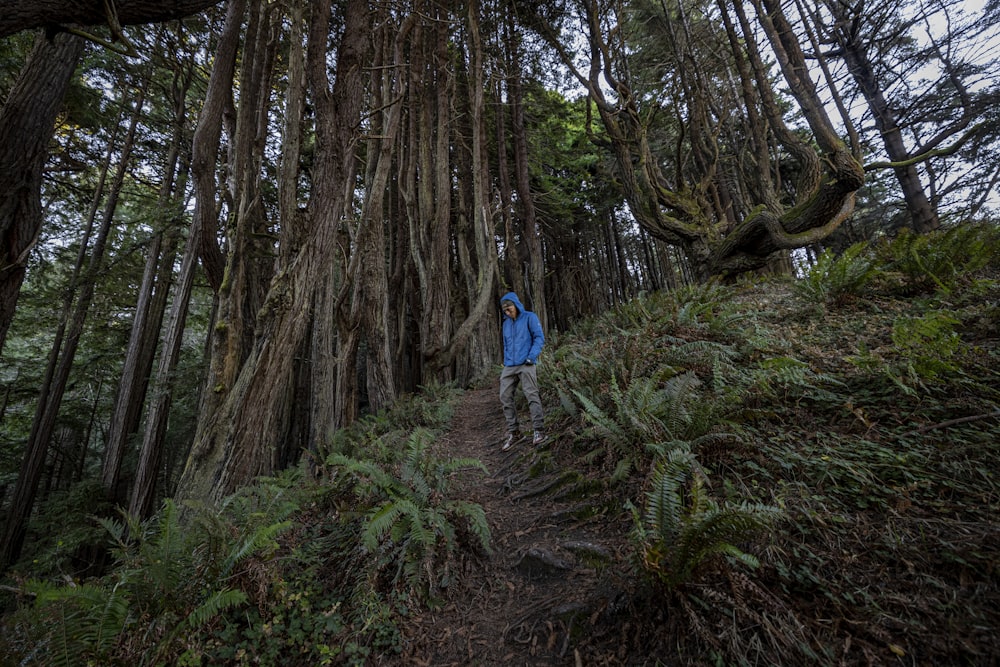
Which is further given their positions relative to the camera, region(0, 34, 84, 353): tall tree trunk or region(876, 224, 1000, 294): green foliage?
region(876, 224, 1000, 294): green foliage

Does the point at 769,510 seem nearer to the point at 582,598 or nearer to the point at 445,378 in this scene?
the point at 582,598

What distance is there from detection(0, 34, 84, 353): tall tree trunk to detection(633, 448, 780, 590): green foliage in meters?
5.82

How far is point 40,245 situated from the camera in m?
7.15

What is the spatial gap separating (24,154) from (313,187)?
2.51 m

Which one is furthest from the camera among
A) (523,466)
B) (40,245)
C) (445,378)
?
(445,378)

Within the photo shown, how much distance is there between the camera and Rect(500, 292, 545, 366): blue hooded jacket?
16.2 ft

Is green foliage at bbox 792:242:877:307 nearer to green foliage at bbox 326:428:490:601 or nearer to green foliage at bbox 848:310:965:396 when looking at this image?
green foliage at bbox 848:310:965:396

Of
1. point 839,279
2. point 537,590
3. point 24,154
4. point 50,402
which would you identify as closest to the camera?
point 537,590

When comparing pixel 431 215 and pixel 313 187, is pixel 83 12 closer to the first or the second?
pixel 313 187

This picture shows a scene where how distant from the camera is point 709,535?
1684 mm

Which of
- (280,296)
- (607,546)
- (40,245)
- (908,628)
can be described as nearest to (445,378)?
(280,296)

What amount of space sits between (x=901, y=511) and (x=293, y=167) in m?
6.54

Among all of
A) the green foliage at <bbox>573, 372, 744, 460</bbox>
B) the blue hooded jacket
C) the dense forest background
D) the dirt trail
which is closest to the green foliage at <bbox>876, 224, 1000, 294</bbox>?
the dense forest background

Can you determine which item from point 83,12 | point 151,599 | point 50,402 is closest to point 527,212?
point 83,12
